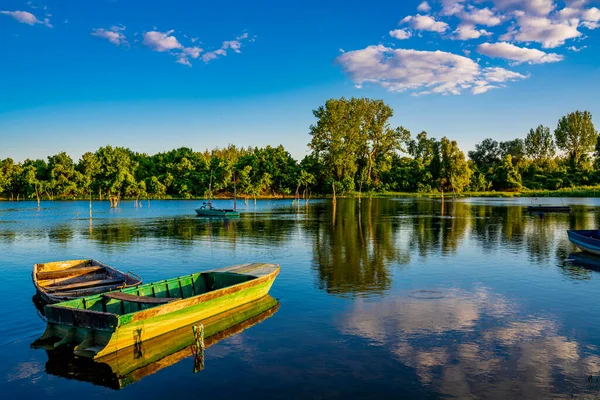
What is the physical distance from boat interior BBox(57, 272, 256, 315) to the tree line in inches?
4329

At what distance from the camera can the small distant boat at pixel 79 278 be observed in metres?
19.7

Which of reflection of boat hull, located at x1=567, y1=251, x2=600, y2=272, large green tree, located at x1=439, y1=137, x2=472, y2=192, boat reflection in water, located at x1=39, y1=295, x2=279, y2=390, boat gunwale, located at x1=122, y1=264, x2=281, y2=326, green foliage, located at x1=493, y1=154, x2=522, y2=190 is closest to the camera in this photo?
boat reflection in water, located at x1=39, y1=295, x2=279, y2=390

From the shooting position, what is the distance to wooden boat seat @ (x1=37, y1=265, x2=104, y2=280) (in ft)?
71.3

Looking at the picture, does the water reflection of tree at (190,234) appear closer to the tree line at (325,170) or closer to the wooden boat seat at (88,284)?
the wooden boat seat at (88,284)

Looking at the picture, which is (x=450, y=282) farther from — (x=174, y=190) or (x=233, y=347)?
(x=174, y=190)

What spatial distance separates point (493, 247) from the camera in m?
37.5

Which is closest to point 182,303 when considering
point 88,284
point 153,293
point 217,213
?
point 153,293

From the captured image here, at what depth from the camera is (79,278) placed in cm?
2252

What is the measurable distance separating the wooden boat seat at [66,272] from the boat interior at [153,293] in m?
6.71

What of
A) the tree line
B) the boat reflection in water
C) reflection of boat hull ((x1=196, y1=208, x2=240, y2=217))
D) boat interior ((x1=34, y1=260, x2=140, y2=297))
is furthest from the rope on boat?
the tree line

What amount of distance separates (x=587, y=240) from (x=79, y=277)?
35394 millimetres

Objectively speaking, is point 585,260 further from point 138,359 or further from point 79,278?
point 79,278

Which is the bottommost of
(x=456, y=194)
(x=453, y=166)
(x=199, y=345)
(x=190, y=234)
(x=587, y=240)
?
(x=199, y=345)

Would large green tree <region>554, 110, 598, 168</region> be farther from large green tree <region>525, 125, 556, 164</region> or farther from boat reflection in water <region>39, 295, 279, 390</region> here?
boat reflection in water <region>39, 295, 279, 390</region>
